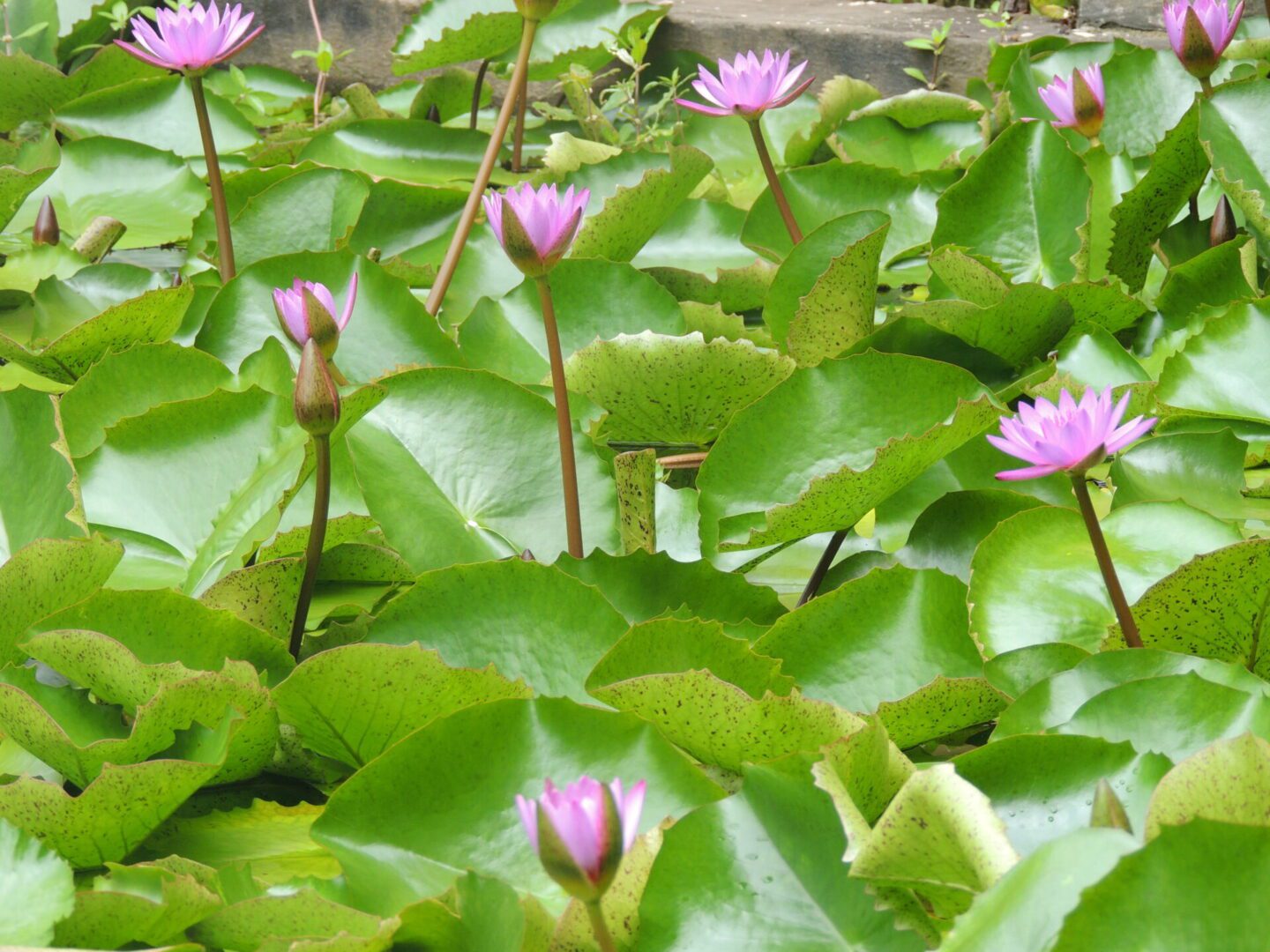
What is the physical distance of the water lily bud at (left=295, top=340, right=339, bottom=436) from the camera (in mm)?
581

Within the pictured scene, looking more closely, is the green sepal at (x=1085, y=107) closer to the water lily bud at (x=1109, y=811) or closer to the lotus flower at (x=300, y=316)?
the lotus flower at (x=300, y=316)

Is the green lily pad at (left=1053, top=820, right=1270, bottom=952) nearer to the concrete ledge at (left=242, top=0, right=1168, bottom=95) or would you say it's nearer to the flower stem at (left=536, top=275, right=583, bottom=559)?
the flower stem at (left=536, top=275, right=583, bottom=559)

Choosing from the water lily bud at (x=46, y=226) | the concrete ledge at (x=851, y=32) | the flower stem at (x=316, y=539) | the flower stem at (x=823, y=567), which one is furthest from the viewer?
the concrete ledge at (x=851, y=32)

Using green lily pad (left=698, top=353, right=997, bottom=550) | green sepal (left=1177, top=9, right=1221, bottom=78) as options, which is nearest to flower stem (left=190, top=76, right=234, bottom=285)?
green lily pad (left=698, top=353, right=997, bottom=550)

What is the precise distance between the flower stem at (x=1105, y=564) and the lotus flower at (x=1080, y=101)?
1.89 feet

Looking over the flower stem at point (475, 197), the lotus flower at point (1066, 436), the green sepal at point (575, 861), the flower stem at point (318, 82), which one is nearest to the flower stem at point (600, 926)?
the green sepal at point (575, 861)

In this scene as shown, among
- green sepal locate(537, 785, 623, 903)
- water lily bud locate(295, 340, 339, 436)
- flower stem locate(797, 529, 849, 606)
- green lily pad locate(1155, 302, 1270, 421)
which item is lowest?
flower stem locate(797, 529, 849, 606)

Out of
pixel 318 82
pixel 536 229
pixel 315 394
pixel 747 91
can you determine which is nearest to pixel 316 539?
pixel 315 394

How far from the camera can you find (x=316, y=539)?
641mm

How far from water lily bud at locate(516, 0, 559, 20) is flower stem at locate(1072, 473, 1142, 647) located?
57 centimetres

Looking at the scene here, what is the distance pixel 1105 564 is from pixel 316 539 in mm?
368

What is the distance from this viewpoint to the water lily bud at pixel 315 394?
1.91 feet

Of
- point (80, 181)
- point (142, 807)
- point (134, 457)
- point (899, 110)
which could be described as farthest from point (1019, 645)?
point (80, 181)

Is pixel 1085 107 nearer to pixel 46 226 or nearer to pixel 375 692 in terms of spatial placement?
pixel 375 692
